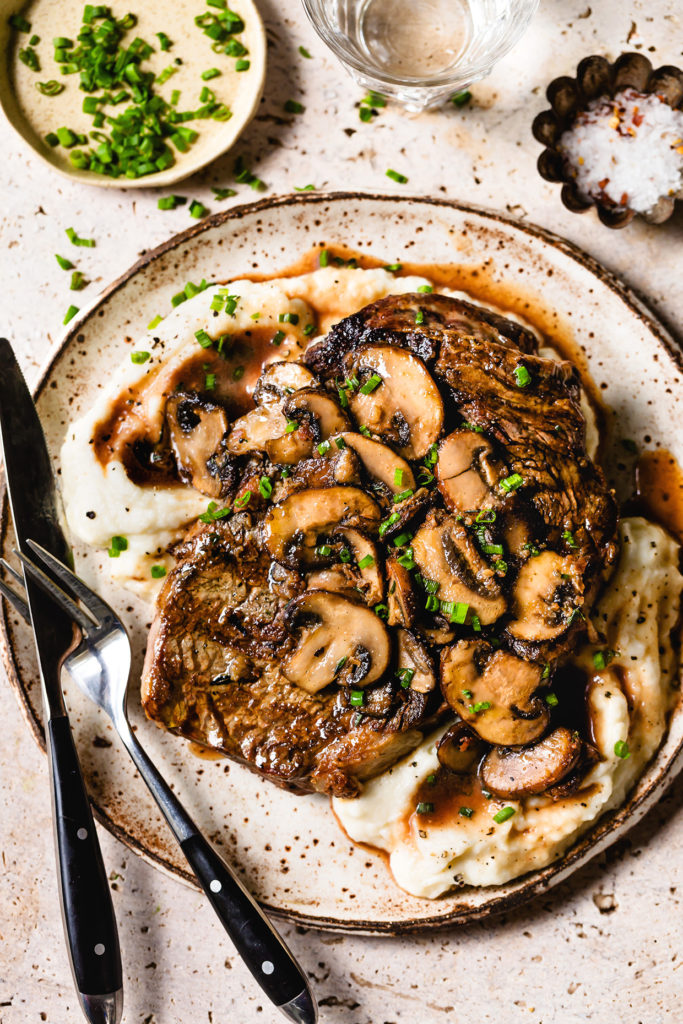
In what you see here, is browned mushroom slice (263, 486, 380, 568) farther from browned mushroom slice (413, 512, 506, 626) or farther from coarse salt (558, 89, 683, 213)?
coarse salt (558, 89, 683, 213)

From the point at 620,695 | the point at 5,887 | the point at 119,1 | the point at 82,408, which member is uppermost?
the point at 119,1

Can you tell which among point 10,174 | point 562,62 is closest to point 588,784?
→ point 562,62

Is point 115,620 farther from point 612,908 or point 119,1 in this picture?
point 119,1

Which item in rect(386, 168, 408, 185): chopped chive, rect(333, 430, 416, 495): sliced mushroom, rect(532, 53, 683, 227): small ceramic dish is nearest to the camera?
rect(333, 430, 416, 495): sliced mushroom

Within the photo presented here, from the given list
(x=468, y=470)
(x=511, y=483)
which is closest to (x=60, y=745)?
(x=468, y=470)

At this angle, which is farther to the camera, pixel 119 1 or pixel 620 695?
pixel 119 1

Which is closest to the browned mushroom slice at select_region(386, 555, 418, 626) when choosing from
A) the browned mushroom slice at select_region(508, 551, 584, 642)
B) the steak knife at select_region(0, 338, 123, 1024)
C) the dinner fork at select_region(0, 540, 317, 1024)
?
the browned mushroom slice at select_region(508, 551, 584, 642)

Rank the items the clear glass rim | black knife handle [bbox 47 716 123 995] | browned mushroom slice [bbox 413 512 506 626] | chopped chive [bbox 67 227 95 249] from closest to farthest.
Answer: browned mushroom slice [bbox 413 512 506 626] < black knife handle [bbox 47 716 123 995] < the clear glass rim < chopped chive [bbox 67 227 95 249]
